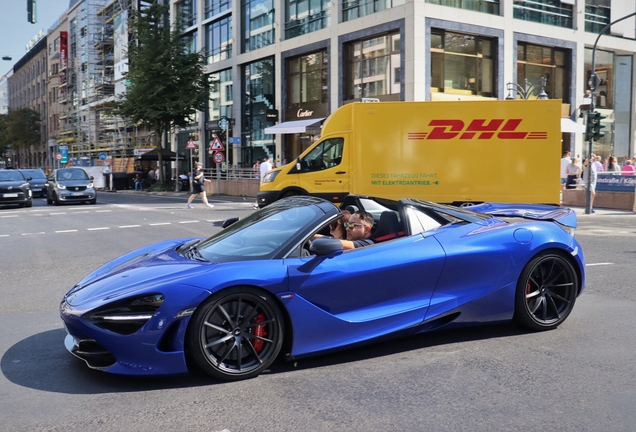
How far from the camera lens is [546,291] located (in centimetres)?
531

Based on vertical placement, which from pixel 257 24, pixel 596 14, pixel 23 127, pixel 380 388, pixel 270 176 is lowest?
pixel 380 388

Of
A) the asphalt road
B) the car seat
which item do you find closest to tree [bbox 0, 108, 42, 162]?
the asphalt road

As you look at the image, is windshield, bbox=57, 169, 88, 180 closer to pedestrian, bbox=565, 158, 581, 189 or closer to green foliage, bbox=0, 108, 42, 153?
pedestrian, bbox=565, 158, 581, 189

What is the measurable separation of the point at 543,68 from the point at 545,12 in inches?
108

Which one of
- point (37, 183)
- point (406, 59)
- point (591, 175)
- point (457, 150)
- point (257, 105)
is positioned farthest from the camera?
→ point (257, 105)

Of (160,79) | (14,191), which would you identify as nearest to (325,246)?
(14,191)

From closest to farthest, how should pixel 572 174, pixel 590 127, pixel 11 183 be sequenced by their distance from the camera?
pixel 590 127 < pixel 572 174 < pixel 11 183

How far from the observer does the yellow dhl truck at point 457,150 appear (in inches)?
542

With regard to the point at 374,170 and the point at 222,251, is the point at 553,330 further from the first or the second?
the point at 374,170

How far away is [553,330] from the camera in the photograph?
5363 mm

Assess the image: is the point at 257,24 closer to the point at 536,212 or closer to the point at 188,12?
the point at 188,12

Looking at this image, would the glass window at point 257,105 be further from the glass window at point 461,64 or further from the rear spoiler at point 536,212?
the rear spoiler at point 536,212

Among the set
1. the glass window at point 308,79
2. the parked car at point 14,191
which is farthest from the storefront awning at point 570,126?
the parked car at point 14,191

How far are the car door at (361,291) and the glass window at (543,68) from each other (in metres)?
A: 28.4
